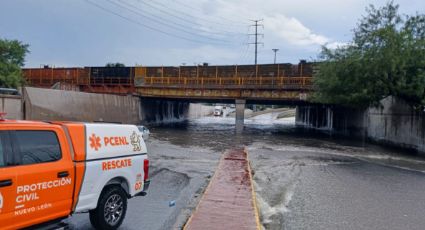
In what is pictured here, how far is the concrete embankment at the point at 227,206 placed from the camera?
7.82 m

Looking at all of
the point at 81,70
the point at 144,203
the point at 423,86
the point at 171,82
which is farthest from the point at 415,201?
the point at 81,70

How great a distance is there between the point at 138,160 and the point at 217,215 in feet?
6.36

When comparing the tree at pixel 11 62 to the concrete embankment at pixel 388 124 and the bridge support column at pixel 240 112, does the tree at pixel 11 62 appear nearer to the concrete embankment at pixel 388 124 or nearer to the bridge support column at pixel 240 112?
the bridge support column at pixel 240 112

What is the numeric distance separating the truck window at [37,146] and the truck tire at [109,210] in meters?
1.23

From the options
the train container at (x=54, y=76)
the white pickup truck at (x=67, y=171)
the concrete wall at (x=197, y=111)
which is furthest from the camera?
the concrete wall at (x=197, y=111)

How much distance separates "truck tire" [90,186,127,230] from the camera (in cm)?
700

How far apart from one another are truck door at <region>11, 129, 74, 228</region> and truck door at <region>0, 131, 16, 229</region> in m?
0.08

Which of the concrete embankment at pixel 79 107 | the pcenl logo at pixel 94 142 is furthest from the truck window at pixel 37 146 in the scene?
the concrete embankment at pixel 79 107

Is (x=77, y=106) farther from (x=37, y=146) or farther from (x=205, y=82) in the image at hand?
Result: (x=37, y=146)

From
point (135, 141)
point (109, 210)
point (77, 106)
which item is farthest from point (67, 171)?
point (77, 106)

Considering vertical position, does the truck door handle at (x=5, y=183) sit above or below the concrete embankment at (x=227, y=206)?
above

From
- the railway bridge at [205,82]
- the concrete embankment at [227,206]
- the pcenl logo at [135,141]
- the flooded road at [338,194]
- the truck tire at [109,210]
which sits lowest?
the flooded road at [338,194]

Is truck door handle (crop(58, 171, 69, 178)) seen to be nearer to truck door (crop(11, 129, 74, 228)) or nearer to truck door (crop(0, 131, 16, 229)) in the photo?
truck door (crop(11, 129, 74, 228))

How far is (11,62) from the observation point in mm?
44000
